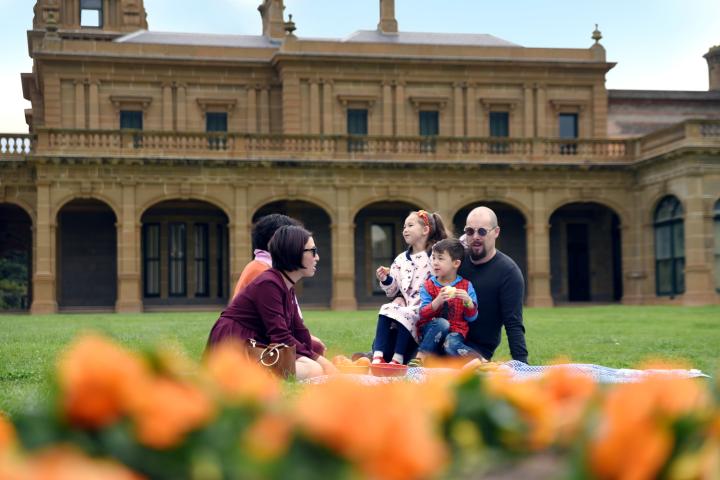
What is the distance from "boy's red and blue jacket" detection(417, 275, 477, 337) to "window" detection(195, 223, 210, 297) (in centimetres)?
2584

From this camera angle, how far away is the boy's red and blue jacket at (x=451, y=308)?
7992mm

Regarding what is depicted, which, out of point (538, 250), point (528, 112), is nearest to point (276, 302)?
point (538, 250)

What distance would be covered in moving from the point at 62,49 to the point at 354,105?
9846mm

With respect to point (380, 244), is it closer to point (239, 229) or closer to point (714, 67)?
point (239, 229)

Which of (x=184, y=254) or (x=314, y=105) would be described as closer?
(x=184, y=254)

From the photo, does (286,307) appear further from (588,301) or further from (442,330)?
(588,301)

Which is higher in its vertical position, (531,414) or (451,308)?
(531,414)

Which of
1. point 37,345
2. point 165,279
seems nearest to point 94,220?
point 165,279

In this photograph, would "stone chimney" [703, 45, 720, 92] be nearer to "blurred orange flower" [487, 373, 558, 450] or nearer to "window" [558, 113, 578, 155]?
"window" [558, 113, 578, 155]

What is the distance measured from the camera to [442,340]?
816cm

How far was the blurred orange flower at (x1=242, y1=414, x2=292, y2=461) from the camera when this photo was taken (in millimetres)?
1030

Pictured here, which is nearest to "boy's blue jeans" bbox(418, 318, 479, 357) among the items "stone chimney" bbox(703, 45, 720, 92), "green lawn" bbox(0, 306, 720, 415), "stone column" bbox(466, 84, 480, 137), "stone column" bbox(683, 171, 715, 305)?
"green lawn" bbox(0, 306, 720, 415)

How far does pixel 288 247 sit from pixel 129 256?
23.6m

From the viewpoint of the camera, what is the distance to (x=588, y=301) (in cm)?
3512
